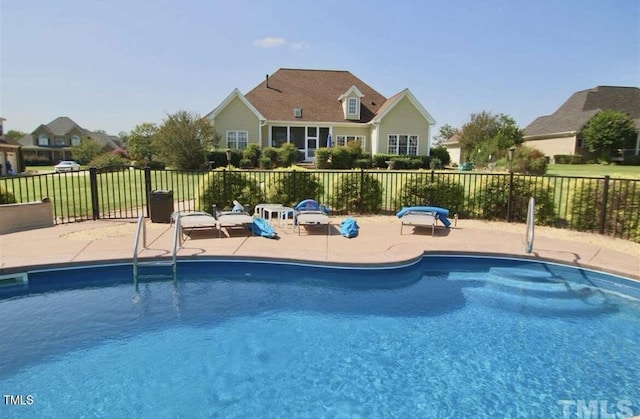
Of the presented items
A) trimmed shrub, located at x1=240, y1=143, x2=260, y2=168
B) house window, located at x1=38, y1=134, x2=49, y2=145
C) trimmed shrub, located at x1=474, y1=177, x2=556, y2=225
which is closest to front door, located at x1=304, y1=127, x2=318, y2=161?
trimmed shrub, located at x1=240, y1=143, x2=260, y2=168

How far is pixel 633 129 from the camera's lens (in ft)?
115

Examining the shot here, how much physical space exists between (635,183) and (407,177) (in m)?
5.43

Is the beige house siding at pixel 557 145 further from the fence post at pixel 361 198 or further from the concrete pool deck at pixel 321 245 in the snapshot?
the concrete pool deck at pixel 321 245

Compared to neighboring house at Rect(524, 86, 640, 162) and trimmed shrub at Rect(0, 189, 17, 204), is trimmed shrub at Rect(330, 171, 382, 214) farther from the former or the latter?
neighboring house at Rect(524, 86, 640, 162)

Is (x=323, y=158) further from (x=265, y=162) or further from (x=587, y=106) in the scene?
(x=587, y=106)

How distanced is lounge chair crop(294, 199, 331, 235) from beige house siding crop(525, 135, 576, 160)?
36357 millimetres

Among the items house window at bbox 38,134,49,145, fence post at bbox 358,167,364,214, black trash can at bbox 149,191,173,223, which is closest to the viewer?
black trash can at bbox 149,191,173,223

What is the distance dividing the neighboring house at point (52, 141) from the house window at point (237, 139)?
4241 cm

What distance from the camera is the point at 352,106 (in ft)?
105

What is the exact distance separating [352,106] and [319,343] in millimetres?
29315

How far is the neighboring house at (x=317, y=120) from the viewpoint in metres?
29.5

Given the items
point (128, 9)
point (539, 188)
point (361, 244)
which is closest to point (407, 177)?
point (539, 188)

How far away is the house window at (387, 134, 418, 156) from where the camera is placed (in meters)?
31.3

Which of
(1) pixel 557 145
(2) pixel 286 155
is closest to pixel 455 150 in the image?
(1) pixel 557 145
